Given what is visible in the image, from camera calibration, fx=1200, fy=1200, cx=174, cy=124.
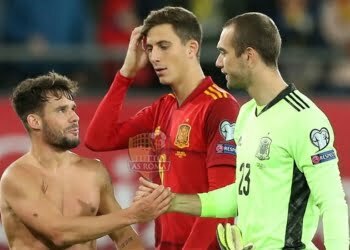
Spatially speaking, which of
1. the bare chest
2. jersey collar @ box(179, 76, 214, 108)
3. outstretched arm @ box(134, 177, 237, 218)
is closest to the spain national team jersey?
outstretched arm @ box(134, 177, 237, 218)

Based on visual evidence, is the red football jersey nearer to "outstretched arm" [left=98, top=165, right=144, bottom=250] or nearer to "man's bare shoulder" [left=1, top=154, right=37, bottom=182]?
"outstretched arm" [left=98, top=165, right=144, bottom=250]

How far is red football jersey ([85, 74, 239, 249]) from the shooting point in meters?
6.39

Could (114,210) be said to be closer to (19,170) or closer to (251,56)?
(19,170)

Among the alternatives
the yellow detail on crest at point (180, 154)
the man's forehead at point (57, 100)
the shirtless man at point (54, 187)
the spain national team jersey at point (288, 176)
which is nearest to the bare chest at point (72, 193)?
the shirtless man at point (54, 187)

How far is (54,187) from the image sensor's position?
6.66 m

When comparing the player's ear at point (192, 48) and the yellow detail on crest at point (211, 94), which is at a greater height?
the player's ear at point (192, 48)

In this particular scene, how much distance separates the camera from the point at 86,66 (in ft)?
37.3

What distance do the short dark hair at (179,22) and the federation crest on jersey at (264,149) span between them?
1215 millimetres

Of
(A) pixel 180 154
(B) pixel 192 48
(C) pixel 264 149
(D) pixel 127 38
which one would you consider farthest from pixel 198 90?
(D) pixel 127 38

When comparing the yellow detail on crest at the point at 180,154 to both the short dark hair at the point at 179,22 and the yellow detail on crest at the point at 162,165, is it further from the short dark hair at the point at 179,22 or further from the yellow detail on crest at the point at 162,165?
the short dark hair at the point at 179,22

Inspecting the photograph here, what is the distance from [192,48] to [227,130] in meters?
0.62

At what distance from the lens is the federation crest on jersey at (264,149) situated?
5.69 m

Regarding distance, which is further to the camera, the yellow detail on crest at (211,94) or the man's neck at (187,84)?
the man's neck at (187,84)

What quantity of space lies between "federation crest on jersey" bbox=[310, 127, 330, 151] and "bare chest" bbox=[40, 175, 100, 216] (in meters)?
1.65
